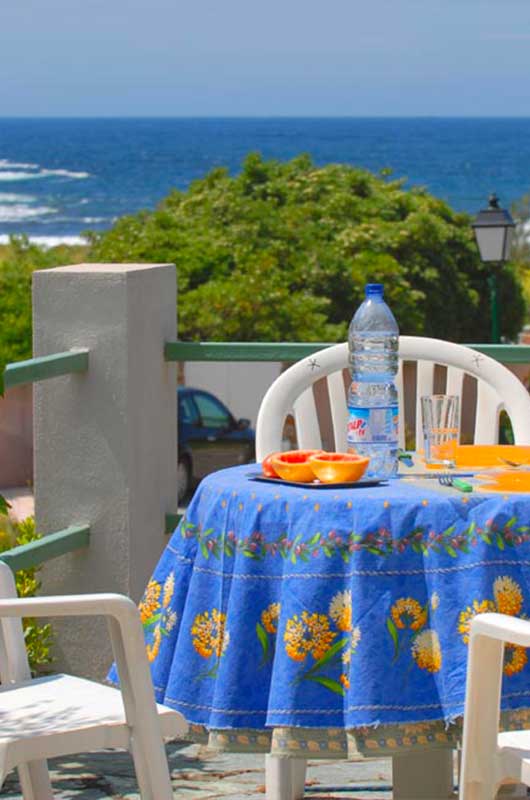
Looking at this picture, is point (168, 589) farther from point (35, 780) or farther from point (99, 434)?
point (99, 434)

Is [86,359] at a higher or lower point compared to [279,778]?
higher

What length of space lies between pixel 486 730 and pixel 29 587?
86.9 inches

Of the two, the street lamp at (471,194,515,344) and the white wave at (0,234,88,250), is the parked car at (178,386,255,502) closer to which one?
the street lamp at (471,194,515,344)

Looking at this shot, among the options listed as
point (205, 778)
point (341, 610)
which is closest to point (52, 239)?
point (205, 778)

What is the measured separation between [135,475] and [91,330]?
0.43 meters

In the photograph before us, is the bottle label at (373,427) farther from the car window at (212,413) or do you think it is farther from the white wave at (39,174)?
the white wave at (39,174)

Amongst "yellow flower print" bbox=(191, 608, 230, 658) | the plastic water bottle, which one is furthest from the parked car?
"yellow flower print" bbox=(191, 608, 230, 658)

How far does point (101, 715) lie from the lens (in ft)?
9.26

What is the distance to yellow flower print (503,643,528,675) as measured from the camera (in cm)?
293

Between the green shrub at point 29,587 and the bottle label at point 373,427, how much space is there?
1.52 metres

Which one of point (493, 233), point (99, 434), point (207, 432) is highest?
point (493, 233)

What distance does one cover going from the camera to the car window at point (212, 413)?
1988 cm

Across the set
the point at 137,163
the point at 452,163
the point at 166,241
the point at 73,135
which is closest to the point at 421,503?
the point at 166,241

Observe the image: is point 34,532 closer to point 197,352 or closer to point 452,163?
point 197,352
